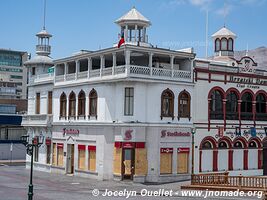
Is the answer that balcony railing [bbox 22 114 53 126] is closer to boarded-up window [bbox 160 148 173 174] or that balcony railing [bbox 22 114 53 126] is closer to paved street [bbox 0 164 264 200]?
paved street [bbox 0 164 264 200]

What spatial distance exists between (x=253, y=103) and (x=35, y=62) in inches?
934

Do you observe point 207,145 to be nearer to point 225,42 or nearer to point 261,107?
point 261,107

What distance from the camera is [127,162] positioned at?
37938 millimetres

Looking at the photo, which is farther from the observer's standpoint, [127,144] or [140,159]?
[127,144]

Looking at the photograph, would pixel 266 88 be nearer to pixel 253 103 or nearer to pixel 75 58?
pixel 253 103

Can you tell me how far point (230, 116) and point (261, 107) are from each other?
4.49 meters

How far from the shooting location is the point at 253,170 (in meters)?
44.8

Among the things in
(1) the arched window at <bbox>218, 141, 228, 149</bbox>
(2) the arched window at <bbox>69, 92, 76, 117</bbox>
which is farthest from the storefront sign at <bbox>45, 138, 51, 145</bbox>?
(1) the arched window at <bbox>218, 141, 228, 149</bbox>

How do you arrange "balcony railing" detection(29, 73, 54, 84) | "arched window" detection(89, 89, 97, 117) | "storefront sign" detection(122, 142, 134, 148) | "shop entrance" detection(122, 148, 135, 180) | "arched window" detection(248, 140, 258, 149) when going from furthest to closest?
"balcony railing" detection(29, 73, 54, 84)
"arched window" detection(248, 140, 258, 149)
"arched window" detection(89, 89, 97, 117)
"shop entrance" detection(122, 148, 135, 180)
"storefront sign" detection(122, 142, 134, 148)

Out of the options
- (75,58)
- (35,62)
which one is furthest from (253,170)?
(35,62)

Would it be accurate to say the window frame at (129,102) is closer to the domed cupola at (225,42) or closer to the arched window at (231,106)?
the arched window at (231,106)

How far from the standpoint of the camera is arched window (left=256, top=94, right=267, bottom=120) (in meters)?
45.7

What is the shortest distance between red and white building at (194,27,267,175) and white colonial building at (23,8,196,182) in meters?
1.57

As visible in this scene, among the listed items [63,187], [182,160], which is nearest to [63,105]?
[63,187]
